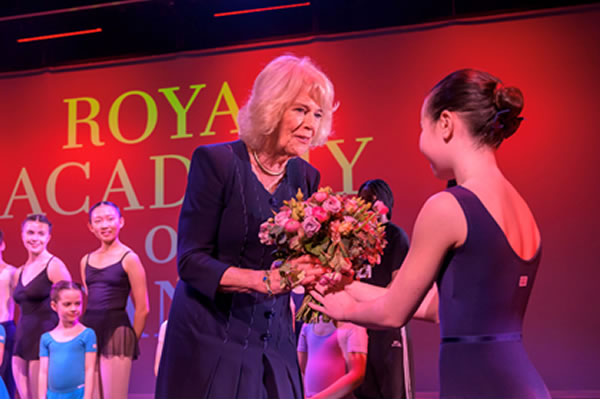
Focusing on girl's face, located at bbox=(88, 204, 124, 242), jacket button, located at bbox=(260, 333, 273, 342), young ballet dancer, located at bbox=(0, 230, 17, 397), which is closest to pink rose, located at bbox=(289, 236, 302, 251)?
jacket button, located at bbox=(260, 333, 273, 342)

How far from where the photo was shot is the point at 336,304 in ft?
6.48

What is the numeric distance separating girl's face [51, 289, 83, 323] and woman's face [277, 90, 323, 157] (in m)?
3.46

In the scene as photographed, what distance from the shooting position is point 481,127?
1.69m

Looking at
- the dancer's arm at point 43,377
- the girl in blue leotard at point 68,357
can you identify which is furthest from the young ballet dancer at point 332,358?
the dancer's arm at point 43,377

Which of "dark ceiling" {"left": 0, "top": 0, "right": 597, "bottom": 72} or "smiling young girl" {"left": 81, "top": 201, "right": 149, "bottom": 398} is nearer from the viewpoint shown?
"smiling young girl" {"left": 81, "top": 201, "right": 149, "bottom": 398}

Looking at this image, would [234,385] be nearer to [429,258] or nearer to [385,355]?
[429,258]

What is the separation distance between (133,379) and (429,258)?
6526 millimetres

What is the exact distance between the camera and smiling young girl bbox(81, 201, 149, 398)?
5.16 m

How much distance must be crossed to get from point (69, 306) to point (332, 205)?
3.68 m

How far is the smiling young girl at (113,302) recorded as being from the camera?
5.16 metres

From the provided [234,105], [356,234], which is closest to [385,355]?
[356,234]

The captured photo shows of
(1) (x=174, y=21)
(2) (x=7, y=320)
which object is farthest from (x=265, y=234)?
(1) (x=174, y=21)

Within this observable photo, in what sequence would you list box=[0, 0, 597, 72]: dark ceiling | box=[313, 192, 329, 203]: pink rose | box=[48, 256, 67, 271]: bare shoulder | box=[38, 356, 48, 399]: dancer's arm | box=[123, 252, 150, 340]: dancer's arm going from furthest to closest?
box=[0, 0, 597, 72]: dark ceiling → box=[48, 256, 67, 271]: bare shoulder → box=[123, 252, 150, 340]: dancer's arm → box=[38, 356, 48, 399]: dancer's arm → box=[313, 192, 329, 203]: pink rose

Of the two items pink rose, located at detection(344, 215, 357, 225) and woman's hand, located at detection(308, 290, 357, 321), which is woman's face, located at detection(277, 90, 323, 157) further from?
woman's hand, located at detection(308, 290, 357, 321)
